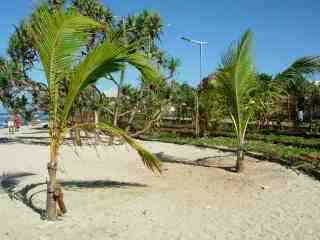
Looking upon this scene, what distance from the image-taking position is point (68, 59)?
16.9ft

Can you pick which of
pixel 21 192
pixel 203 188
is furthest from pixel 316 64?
pixel 21 192

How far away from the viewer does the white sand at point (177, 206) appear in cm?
482

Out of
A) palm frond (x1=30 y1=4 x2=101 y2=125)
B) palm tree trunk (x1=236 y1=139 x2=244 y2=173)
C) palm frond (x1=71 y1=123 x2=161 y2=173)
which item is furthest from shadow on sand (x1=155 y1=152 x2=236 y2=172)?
palm frond (x1=30 y1=4 x2=101 y2=125)

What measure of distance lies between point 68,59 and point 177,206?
238 centimetres

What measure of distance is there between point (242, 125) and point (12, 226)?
202 inches

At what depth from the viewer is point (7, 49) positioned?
14586 mm

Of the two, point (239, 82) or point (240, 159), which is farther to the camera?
point (240, 159)

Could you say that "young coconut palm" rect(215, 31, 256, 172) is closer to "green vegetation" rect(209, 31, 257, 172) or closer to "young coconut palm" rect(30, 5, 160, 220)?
"green vegetation" rect(209, 31, 257, 172)

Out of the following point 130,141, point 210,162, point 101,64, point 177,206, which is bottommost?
point 177,206

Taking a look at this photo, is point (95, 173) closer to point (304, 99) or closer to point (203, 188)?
point (203, 188)

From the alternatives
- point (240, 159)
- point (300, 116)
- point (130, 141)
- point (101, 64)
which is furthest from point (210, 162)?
point (300, 116)

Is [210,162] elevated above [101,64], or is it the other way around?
[101,64]

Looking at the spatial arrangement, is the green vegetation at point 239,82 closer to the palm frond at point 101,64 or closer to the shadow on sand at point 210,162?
the shadow on sand at point 210,162

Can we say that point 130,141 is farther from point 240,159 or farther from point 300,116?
point 300,116
